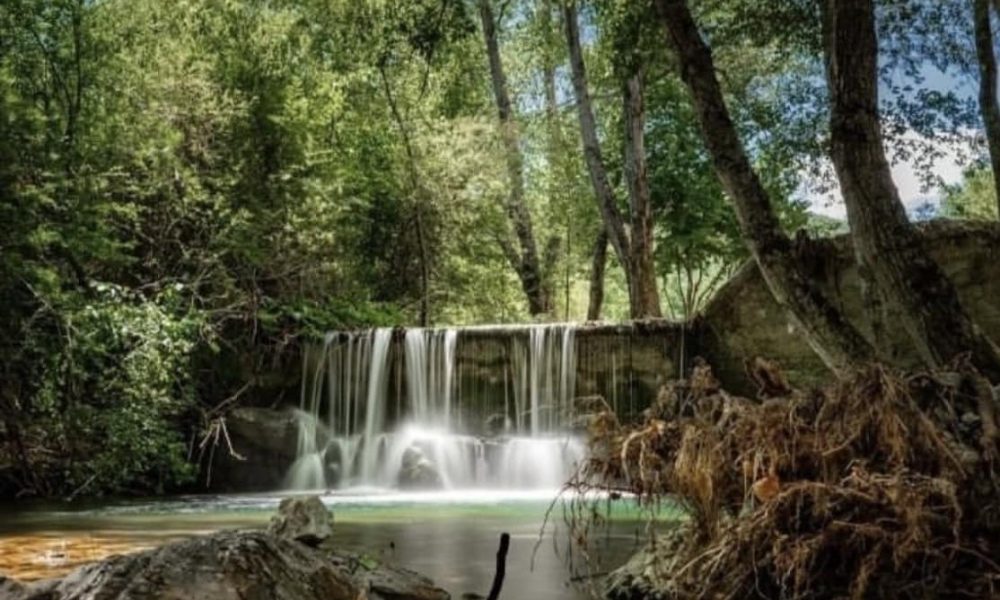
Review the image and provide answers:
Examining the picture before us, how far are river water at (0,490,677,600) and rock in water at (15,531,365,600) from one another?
1.62 meters

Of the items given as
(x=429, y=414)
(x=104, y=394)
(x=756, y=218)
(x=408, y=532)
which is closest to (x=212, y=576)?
(x=756, y=218)

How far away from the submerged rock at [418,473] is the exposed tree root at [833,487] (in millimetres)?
8533

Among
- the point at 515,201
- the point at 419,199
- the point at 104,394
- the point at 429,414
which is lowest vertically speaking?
the point at 429,414

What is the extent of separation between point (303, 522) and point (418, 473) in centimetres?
765

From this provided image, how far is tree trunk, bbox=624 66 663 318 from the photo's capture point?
1520 centimetres

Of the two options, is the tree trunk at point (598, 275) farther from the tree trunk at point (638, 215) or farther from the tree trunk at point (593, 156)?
the tree trunk at point (638, 215)

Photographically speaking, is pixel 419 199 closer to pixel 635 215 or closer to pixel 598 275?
pixel 598 275

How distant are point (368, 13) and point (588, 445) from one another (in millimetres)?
7983

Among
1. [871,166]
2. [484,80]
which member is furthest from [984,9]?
[484,80]

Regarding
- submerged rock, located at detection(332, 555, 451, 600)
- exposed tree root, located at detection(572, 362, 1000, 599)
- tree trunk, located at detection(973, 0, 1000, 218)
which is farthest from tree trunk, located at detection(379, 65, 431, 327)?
exposed tree root, located at detection(572, 362, 1000, 599)

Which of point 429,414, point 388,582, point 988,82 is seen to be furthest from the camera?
point 429,414

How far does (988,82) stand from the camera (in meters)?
12.0

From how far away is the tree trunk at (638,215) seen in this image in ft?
49.9

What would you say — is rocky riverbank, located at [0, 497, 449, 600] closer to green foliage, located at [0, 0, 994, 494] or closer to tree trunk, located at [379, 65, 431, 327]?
green foliage, located at [0, 0, 994, 494]
